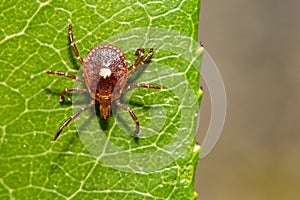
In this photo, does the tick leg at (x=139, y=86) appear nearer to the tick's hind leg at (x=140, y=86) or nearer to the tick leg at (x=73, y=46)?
the tick's hind leg at (x=140, y=86)

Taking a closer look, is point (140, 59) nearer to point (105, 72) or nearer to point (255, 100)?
point (105, 72)

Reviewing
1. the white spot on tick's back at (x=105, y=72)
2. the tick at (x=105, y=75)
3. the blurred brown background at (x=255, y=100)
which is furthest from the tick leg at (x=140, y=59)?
the blurred brown background at (x=255, y=100)

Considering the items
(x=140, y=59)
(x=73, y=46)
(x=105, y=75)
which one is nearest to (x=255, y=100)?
(x=105, y=75)

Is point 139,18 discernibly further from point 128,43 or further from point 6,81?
point 6,81

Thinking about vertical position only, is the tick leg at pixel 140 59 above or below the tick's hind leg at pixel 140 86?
above

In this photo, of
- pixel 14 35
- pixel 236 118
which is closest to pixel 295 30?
pixel 236 118

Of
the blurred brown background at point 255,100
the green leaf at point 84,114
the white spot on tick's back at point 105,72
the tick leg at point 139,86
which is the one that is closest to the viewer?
the green leaf at point 84,114

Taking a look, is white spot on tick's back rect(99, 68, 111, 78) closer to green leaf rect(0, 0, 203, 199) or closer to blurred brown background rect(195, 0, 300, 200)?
green leaf rect(0, 0, 203, 199)
